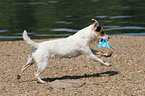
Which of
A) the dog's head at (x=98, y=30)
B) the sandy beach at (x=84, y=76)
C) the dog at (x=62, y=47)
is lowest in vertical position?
the sandy beach at (x=84, y=76)

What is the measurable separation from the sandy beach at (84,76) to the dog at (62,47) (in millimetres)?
572

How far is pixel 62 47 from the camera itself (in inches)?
300

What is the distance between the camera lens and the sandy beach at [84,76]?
22.9 ft

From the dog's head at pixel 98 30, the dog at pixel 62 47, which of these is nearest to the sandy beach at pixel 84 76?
the dog at pixel 62 47

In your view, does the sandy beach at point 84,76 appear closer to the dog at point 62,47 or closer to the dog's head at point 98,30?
the dog at point 62,47

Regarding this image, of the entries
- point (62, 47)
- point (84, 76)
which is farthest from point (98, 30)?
point (84, 76)

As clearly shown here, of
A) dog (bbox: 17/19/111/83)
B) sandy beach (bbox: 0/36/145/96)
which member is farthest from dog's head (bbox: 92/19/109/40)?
sandy beach (bbox: 0/36/145/96)

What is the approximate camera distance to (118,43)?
13.6 meters

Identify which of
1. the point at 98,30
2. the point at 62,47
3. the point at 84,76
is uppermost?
the point at 98,30

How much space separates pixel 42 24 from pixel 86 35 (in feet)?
48.7

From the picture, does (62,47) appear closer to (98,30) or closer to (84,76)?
(98,30)

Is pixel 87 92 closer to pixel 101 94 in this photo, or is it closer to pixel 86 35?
pixel 101 94

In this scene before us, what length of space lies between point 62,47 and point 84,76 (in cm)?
144

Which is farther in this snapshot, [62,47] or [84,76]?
[84,76]
